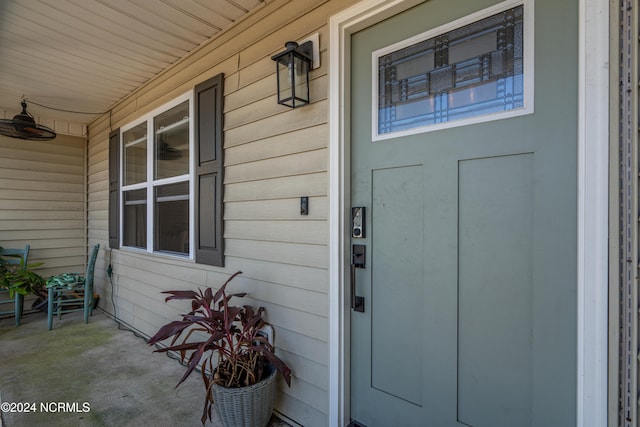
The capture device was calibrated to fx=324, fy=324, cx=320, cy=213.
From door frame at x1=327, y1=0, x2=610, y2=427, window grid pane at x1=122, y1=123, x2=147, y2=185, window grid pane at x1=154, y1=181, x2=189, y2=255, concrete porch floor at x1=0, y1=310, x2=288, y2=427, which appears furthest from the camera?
window grid pane at x1=122, y1=123, x2=147, y2=185

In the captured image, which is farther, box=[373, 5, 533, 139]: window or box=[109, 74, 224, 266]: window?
box=[109, 74, 224, 266]: window

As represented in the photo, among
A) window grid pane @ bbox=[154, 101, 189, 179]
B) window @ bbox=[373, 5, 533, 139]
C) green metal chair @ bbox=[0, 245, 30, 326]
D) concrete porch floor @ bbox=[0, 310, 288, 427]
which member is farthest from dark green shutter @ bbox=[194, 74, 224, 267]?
green metal chair @ bbox=[0, 245, 30, 326]

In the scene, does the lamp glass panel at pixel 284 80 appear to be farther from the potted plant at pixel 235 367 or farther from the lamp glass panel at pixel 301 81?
the potted plant at pixel 235 367

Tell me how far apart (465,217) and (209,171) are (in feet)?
6.13

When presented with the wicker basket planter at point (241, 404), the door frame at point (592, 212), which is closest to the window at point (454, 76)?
the door frame at point (592, 212)

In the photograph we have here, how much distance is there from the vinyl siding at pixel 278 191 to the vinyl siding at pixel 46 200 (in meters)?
3.06

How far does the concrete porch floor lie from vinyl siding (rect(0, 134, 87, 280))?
127cm

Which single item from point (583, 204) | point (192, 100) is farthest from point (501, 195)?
point (192, 100)

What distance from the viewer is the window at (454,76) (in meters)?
1.27

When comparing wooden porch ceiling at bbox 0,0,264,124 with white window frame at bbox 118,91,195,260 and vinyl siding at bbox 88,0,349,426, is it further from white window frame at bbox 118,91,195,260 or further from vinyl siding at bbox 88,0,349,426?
white window frame at bbox 118,91,195,260

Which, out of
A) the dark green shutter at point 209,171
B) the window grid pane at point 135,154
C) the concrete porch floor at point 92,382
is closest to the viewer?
the concrete porch floor at point 92,382

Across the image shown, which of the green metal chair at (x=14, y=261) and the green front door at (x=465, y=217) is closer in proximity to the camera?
the green front door at (x=465, y=217)

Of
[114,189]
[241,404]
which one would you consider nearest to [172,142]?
[114,189]

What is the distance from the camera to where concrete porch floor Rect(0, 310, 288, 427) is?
6.68 feet
